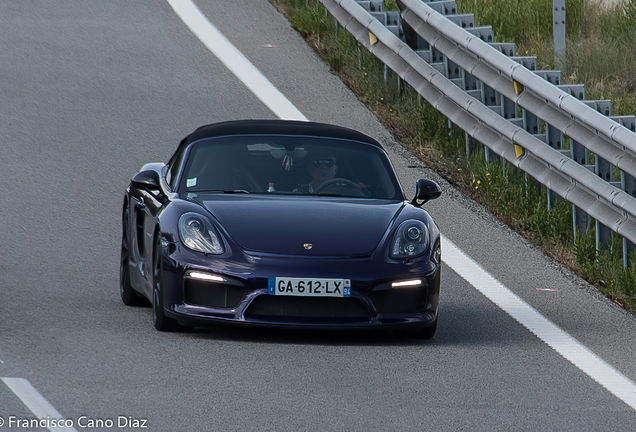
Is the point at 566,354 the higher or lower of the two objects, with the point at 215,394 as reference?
lower

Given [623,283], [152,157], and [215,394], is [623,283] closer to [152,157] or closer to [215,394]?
[215,394]

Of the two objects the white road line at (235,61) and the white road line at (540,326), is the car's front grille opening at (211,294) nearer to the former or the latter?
the white road line at (540,326)

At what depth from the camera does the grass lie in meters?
9.46

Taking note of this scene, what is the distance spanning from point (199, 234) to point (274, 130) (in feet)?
4.63

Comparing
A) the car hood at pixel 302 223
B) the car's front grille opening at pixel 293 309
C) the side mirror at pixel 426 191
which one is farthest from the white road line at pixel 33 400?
the side mirror at pixel 426 191

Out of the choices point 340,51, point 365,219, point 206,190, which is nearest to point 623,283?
point 365,219

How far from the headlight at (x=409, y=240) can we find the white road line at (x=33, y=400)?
2.34 m

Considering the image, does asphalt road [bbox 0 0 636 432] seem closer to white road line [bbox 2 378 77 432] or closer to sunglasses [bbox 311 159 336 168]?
white road line [bbox 2 378 77 432]

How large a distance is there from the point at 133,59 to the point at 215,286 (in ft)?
26.4

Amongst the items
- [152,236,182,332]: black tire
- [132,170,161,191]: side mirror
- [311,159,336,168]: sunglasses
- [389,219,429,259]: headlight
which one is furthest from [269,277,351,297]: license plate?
[311,159,336,168]: sunglasses

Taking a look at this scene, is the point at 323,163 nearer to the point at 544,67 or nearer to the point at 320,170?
the point at 320,170

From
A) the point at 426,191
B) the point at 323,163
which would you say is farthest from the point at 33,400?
the point at 426,191

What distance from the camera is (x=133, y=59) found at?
48.2 feet

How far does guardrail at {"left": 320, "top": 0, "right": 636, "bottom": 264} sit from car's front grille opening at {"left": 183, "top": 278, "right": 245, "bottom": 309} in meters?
2.86
